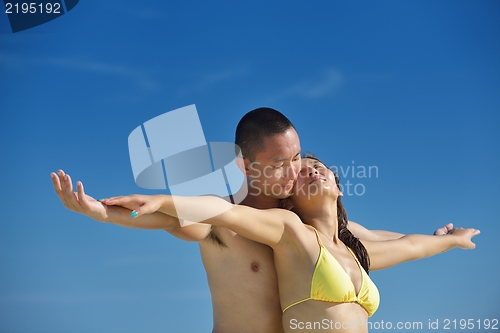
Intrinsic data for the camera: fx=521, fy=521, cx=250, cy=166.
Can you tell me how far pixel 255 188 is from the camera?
557 cm

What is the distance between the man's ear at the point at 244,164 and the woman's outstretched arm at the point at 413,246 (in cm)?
198

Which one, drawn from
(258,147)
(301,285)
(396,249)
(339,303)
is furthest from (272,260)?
(396,249)

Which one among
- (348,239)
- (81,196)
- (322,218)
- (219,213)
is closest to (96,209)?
(81,196)

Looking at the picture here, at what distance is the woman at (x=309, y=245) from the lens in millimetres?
4180

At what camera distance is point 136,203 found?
12.3ft

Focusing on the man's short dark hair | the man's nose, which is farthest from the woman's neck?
the man's short dark hair

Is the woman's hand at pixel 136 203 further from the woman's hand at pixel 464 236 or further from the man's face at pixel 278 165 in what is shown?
the woman's hand at pixel 464 236

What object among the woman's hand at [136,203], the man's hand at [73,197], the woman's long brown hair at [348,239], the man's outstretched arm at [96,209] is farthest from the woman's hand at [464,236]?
the man's hand at [73,197]

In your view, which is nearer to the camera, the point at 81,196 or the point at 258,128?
the point at 81,196

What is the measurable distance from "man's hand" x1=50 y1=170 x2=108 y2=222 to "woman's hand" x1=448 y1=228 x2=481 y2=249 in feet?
18.3

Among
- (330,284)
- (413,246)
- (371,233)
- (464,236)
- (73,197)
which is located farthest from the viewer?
(464,236)

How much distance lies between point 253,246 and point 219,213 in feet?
3.58

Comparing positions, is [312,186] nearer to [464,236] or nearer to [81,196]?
[81,196]

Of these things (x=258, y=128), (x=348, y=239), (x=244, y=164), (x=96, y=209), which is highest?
(x=258, y=128)
